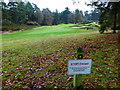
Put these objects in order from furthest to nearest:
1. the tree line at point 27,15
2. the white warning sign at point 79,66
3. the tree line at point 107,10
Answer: the tree line at point 27,15
the tree line at point 107,10
the white warning sign at point 79,66

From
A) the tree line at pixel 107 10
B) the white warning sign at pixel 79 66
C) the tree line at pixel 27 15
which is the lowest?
the white warning sign at pixel 79 66

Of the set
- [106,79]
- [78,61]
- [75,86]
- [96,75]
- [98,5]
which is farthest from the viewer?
[98,5]

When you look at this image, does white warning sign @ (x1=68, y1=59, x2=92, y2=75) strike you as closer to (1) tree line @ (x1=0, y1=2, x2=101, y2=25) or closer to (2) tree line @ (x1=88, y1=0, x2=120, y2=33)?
(2) tree line @ (x1=88, y1=0, x2=120, y2=33)

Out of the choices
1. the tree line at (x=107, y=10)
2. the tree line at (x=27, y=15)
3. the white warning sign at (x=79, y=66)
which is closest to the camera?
the white warning sign at (x=79, y=66)

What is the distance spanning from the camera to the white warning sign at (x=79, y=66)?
2852mm

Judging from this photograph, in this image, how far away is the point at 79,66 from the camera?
2893mm

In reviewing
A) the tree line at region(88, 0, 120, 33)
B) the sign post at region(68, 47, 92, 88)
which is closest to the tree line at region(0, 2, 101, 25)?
the tree line at region(88, 0, 120, 33)

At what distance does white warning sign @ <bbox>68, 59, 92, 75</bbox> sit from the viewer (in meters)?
2.85

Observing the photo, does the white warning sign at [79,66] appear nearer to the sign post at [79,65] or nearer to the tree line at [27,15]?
the sign post at [79,65]

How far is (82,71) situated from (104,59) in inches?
104

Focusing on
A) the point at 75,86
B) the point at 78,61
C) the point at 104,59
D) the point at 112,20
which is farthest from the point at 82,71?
the point at 112,20

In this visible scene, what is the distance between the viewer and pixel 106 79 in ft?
11.7

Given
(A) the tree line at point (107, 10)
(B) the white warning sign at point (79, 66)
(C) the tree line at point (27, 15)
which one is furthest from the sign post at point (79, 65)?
(C) the tree line at point (27, 15)

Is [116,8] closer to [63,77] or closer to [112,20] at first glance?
[112,20]
